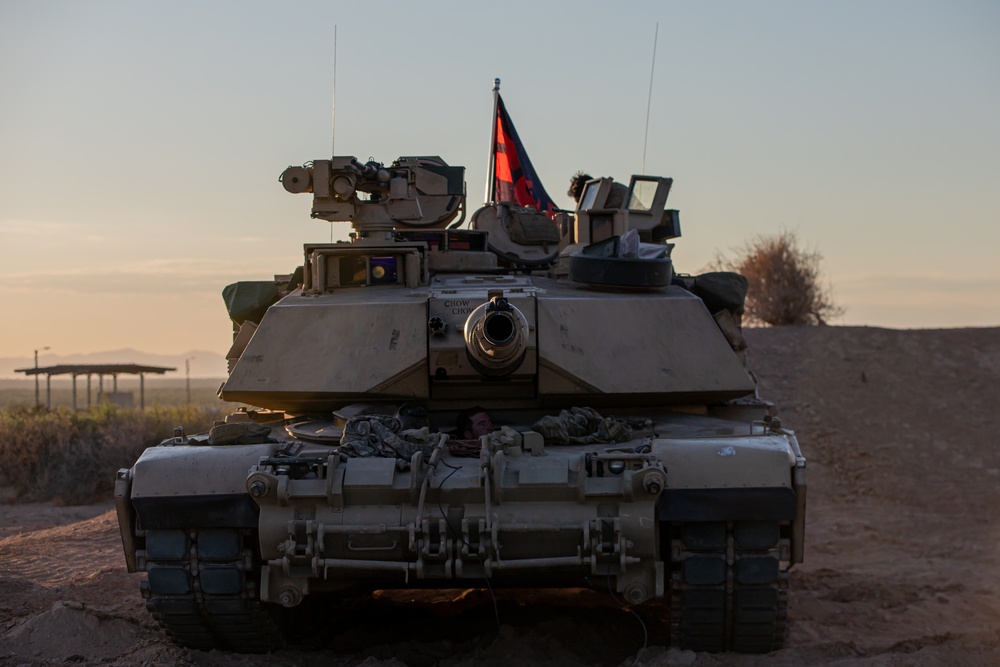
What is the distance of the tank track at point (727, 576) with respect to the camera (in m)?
7.43

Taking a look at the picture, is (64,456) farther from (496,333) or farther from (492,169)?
(496,333)

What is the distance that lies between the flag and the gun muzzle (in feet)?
28.5

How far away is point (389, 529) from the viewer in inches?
284

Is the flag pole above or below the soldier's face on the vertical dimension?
above

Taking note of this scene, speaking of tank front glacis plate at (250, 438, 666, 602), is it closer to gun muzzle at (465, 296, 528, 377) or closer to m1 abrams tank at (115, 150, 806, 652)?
m1 abrams tank at (115, 150, 806, 652)

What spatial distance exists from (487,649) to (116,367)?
21079 mm

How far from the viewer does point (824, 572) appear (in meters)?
11.4

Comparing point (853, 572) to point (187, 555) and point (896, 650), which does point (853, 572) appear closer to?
Result: point (896, 650)

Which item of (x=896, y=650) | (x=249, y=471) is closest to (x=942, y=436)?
(x=896, y=650)

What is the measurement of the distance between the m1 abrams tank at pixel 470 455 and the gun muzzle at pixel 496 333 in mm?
17

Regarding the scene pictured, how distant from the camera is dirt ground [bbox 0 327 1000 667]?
8164mm

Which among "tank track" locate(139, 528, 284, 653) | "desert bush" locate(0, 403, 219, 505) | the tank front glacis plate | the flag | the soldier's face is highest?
the flag

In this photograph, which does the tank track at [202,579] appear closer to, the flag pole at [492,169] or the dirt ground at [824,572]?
the dirt ground at [824,572]

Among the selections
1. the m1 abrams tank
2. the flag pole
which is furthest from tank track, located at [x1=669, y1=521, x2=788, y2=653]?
the flag pole
